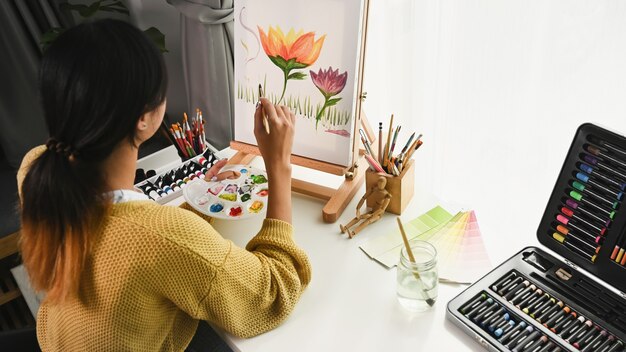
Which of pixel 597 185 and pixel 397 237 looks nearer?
pixel 597 185

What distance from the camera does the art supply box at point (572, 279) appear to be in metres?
0.86

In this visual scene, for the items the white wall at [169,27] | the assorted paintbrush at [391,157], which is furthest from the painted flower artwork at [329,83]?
the white wall at [169,27]

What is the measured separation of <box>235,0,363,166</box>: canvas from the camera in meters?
1.12

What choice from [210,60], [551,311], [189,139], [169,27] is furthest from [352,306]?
[169,27]

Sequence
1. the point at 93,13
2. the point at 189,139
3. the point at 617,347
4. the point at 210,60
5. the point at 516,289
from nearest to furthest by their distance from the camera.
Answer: the point at 617,347
the point at 516,289
the point at 189,139
the point at 210,60
the point at 93,13

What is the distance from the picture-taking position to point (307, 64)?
46.3 inches

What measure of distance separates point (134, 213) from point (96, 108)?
0.55 ft

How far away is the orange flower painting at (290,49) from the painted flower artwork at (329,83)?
0.03 m

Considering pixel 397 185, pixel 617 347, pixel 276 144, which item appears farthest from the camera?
pixel 397 185

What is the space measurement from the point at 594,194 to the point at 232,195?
2.37ft

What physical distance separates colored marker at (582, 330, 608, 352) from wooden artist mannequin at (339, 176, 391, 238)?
46 centimetres

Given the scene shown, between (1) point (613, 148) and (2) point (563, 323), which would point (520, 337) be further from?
(1) point (613, 148)

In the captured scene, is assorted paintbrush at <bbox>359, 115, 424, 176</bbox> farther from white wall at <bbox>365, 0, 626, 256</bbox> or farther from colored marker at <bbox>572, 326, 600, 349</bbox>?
colored marker at <bbox>572, 326, 600, 349</bbox>

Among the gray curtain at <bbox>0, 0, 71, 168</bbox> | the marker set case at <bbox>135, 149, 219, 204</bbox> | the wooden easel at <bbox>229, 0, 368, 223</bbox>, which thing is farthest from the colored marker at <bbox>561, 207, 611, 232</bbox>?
the gray curtain at <bbox>0, 0, 71, 168</bbox>
